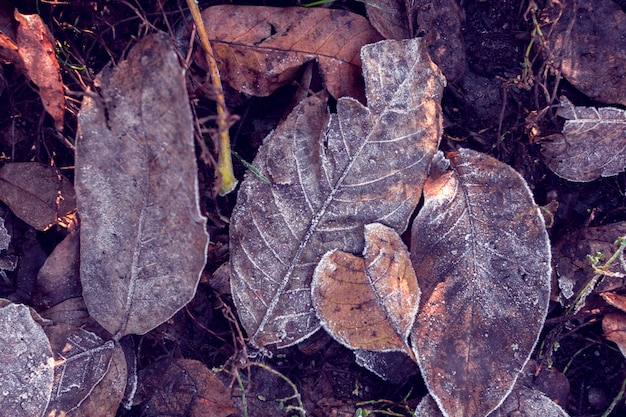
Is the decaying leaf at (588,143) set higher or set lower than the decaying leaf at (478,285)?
higher

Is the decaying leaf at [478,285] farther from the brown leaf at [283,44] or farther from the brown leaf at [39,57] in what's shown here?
the brown leaf at [39,57]

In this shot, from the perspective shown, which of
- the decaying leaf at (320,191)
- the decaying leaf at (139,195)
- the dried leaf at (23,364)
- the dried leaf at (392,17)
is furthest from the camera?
the dried leaf at (392,17)

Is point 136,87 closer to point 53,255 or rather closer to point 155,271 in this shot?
point 155,271

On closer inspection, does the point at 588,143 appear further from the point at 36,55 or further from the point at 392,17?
the point at 36,55

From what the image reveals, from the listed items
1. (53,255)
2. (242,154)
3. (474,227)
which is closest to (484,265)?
(474,227)

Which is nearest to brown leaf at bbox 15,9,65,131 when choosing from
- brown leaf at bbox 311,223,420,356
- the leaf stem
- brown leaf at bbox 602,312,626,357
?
the leaf stem

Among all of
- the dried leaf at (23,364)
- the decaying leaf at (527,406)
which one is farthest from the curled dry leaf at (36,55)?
the decaying leaf at (527,406)

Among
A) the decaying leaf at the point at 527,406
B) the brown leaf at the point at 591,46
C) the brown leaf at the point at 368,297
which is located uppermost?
the brown leaf at the point at 591,46

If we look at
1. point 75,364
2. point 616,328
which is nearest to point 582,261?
point 616,328
